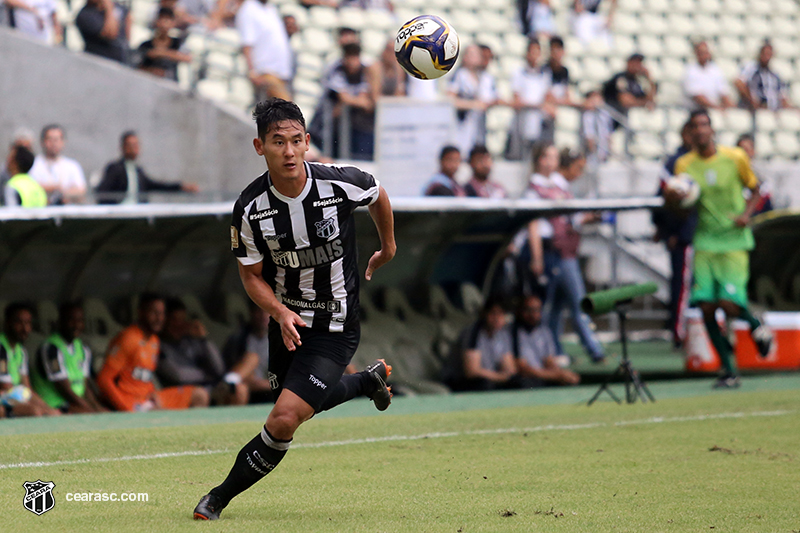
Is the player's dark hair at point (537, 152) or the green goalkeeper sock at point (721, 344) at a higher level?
the player's dark hair at point (537, 152)

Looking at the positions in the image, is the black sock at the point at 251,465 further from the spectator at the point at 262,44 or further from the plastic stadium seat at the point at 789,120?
the plastic stadium seat at the point at 789,120

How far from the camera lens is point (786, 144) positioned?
71.6 ft

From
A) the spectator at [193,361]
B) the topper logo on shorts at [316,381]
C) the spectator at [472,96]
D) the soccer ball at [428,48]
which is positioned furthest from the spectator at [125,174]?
the topper logo on shorts at [316,381]

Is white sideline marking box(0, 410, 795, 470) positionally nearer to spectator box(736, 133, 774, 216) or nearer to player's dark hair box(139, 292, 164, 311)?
player's dark hair box(139, 292, 164, 311)

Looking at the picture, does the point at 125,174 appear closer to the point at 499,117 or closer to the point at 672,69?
the point at 499,117

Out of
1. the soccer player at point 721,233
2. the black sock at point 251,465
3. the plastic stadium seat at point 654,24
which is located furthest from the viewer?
the plastic stadium seat at point 654,24

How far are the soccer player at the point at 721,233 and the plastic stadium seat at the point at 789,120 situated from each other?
9604 millimetres

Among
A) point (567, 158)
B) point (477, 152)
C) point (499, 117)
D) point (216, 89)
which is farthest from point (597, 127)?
point (216, 89)

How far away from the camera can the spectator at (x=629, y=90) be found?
17.7 meters

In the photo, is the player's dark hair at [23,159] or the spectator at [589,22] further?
the spectator at [589,22]

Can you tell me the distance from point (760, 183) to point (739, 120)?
5533 millimetres

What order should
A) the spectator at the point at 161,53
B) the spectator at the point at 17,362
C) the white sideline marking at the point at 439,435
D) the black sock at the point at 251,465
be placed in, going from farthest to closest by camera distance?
1. the spectator at the point at 161,53
2. the spectator at the point at 17,362
3. the white sideline marking at the point at 439,435
4. the black sock at the point at 251,465

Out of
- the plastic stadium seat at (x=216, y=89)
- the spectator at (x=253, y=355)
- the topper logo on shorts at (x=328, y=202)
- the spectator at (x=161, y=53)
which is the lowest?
the spectator at (x=253, y=355)

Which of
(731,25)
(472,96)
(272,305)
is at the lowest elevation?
(272,305)
